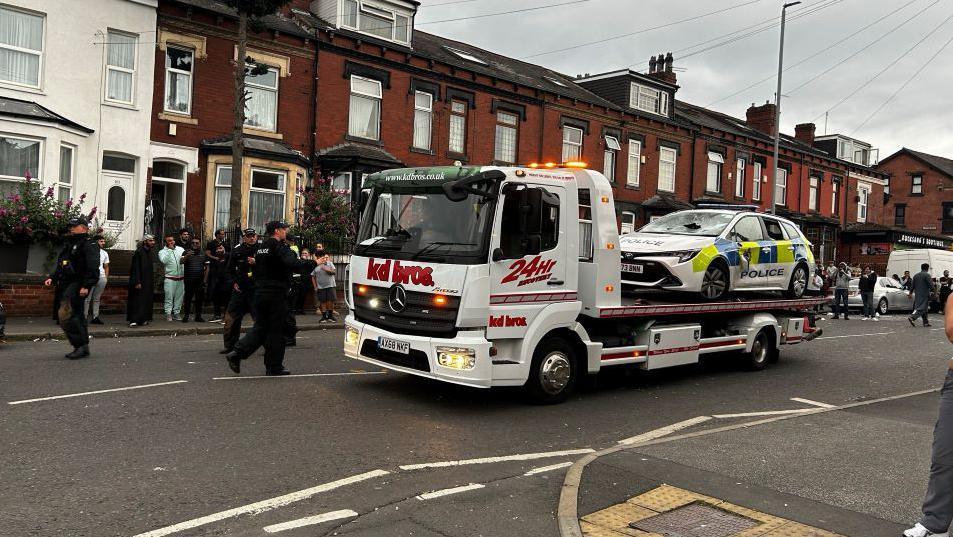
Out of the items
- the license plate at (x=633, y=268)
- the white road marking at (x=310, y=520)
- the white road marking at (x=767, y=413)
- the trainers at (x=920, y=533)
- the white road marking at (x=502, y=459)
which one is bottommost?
the white road marking at (x=310, y=520)

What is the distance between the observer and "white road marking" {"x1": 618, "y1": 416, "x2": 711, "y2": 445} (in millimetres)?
7000

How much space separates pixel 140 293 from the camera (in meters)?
13.9

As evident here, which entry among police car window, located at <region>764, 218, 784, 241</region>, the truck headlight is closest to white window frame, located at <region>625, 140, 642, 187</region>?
police car window, located at <region>764, 218, 784, 241</region>

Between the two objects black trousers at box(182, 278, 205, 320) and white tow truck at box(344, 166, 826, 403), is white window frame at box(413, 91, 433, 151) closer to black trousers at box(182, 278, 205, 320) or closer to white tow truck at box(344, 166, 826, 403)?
black trousers at box(182, 278, 205, 320)

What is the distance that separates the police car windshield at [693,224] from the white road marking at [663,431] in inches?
147

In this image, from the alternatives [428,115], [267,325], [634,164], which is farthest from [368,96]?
[267,325]

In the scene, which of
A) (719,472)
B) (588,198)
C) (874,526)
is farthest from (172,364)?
(874,526)

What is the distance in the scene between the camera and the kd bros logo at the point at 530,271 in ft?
25.3

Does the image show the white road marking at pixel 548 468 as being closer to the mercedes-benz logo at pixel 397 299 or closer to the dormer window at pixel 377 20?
A: the mercedes-benz logo at pixel 397 299

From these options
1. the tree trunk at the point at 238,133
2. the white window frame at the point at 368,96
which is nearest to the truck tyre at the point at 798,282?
the tree trunk at the point at 238,133

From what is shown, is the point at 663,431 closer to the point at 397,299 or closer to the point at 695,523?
the point at 695,523

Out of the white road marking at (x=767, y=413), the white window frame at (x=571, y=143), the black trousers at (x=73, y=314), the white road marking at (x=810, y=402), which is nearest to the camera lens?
the white road marking at (x=767, y=413)

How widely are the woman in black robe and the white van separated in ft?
106

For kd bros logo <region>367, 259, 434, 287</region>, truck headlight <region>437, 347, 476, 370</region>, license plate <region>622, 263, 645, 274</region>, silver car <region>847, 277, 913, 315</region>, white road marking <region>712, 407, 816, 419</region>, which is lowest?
white road marking <region>712, 407, 816, 419</region>
